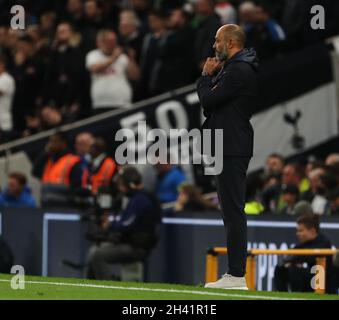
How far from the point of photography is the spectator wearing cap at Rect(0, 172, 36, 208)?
1834cm

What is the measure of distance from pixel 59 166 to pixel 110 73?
1.75 m

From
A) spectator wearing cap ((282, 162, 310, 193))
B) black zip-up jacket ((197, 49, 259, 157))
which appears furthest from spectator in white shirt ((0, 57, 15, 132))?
black zip-up jacket ((197, 49, 259, 157))

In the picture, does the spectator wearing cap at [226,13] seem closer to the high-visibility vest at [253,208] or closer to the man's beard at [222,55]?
the high-visibility vest at [253,208]

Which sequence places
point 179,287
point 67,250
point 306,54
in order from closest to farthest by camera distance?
point 179,287, point 67,250, point 306,54

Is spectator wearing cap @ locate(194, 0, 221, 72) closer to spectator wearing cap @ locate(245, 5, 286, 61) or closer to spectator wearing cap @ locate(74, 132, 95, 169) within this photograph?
spectator wearing cap @ locate(245, 5, 286, 61)

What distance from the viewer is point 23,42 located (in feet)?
71.2

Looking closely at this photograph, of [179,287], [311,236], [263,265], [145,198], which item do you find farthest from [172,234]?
[179,287]

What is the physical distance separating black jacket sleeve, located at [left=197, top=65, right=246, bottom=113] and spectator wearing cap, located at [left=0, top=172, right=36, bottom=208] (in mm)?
7572

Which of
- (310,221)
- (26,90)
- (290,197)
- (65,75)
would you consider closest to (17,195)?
(65,75)

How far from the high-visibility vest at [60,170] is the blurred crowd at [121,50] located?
4.74ft

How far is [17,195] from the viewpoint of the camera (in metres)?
18.6
